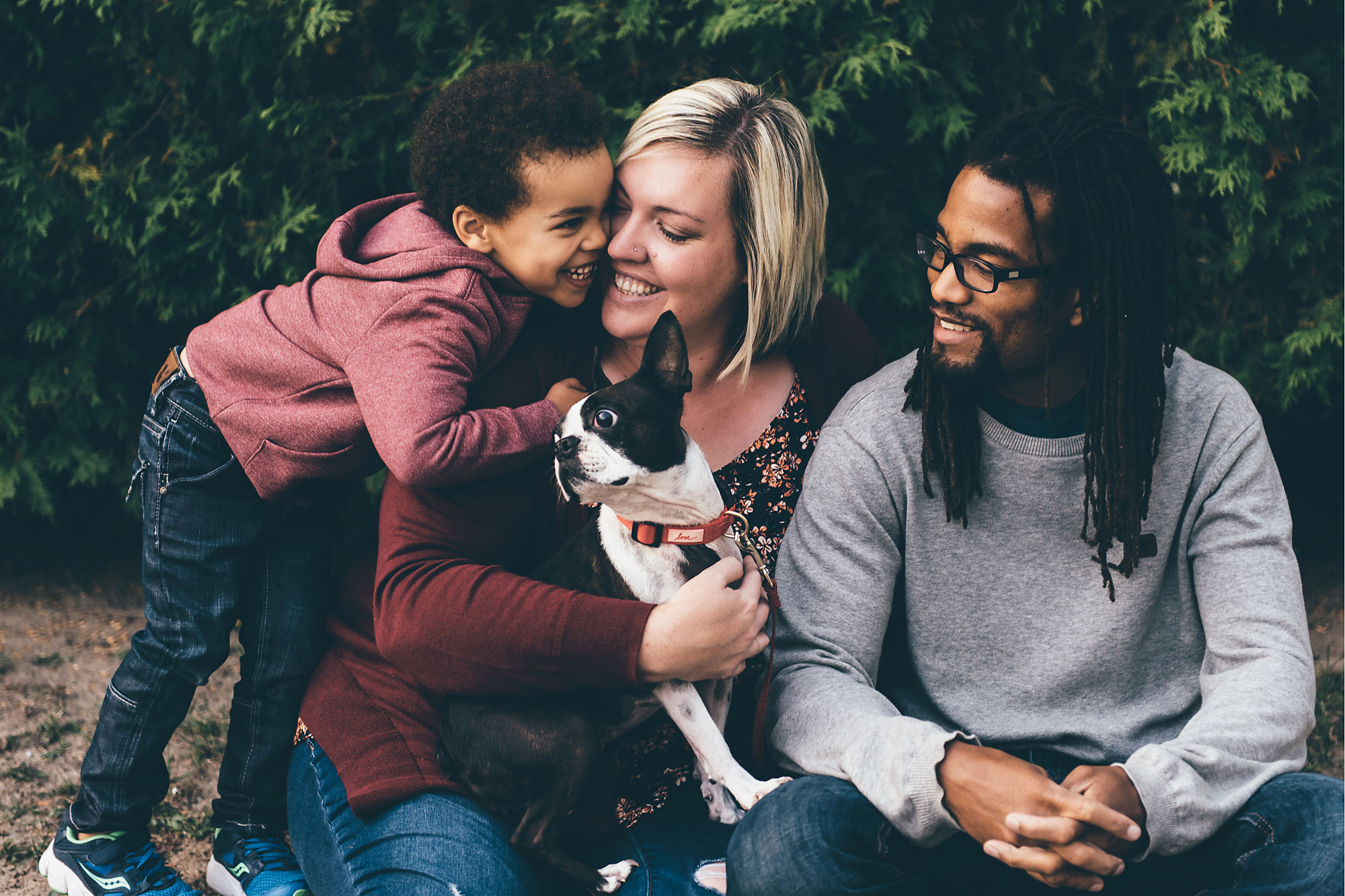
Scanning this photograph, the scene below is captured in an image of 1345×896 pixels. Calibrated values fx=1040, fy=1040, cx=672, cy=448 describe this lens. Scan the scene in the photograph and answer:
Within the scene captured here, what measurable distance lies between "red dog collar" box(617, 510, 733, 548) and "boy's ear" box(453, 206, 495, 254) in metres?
0.77

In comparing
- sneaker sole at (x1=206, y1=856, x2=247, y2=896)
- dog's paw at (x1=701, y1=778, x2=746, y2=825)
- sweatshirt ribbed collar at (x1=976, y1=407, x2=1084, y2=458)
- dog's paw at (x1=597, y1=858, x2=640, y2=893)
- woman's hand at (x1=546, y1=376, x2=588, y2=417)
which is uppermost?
sweatshirt ribbed collar at (x1=976, y1=407, x2=1084, y2=458)

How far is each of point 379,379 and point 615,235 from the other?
0.69m

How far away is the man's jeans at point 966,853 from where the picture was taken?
1926 mm

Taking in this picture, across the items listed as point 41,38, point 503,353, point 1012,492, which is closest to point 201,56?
point 41,38

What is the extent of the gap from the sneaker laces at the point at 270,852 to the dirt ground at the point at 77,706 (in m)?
0.36

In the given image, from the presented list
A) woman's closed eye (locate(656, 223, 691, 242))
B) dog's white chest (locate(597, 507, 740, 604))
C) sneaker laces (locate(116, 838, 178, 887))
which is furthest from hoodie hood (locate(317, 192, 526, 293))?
sneaker laces (locate(116, 838, 178, 887))

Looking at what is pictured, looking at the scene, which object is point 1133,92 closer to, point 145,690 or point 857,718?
point 857,718

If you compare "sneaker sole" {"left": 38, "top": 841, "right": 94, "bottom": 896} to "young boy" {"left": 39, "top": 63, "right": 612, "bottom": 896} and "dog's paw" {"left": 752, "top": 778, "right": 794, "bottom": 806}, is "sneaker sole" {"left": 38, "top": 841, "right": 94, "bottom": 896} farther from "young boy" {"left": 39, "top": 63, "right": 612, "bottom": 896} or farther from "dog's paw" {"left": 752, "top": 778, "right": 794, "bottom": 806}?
"dog's paw" {"left": 752, "top": 778, "right": 794, "bottom": 806}

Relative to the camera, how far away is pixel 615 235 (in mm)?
2547

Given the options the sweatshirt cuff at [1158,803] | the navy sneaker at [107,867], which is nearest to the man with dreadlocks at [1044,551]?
the sweatshirt cuff at [1158,803]

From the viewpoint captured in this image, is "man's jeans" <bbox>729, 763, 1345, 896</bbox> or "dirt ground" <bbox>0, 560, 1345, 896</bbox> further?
"dirt ground" <bbox>0, 560, 1345, 896</bbox>

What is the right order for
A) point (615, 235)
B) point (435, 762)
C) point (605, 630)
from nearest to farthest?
point (605, 630)
point (435, 762)
point (615, 235)

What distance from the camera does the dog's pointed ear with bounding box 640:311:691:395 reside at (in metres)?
2.25

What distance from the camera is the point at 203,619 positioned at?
266cm
